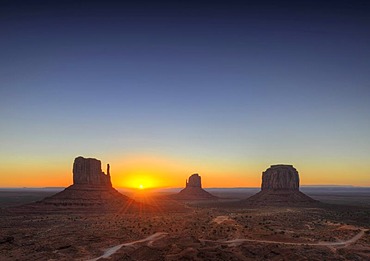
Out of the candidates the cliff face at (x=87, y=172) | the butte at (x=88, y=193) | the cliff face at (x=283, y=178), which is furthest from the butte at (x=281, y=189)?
the cliff face at (x=87, y=172)

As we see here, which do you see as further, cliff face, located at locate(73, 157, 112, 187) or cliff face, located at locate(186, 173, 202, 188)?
cliff face, located at locate(186, 173, 202, 188)

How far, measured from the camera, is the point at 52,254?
3825 centimetres

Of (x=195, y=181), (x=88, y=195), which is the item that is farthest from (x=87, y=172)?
(x=195, y=181)

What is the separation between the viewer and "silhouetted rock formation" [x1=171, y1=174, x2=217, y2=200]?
172m

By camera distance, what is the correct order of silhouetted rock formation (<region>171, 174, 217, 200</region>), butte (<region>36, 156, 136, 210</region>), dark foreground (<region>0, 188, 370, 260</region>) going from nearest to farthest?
dark foreground (<region>0, 188, 370, 260</region>) < butte (<region>36, 156, 136, 210</region>) < silhouetted rock formation (<region>171, 174, 217, 200</region>)

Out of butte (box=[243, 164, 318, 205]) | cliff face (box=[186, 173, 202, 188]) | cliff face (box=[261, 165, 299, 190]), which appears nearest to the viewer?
butte (box=[243, 164, 318, 205])

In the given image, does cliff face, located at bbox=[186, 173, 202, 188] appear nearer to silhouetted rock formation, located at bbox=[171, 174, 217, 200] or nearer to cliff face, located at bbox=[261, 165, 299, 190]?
silhouetted rock formation, located at bbox=[171, 174, 217, 200]

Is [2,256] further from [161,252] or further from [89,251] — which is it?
[161,252]

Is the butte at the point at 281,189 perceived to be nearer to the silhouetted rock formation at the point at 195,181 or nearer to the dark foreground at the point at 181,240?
the dark foreground at the point at 181,240

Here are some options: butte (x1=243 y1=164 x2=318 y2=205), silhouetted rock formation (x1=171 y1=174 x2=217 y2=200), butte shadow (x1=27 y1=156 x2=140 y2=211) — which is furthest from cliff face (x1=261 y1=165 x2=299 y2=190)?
butte shadow (x1=27 y1=156 x2=140 y2=211)

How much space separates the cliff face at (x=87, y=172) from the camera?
9469 centimetres

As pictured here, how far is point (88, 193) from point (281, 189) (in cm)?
7846

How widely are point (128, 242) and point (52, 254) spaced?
11.4 meters

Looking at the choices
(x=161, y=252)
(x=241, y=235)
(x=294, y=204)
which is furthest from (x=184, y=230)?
(x=294, y=204)
